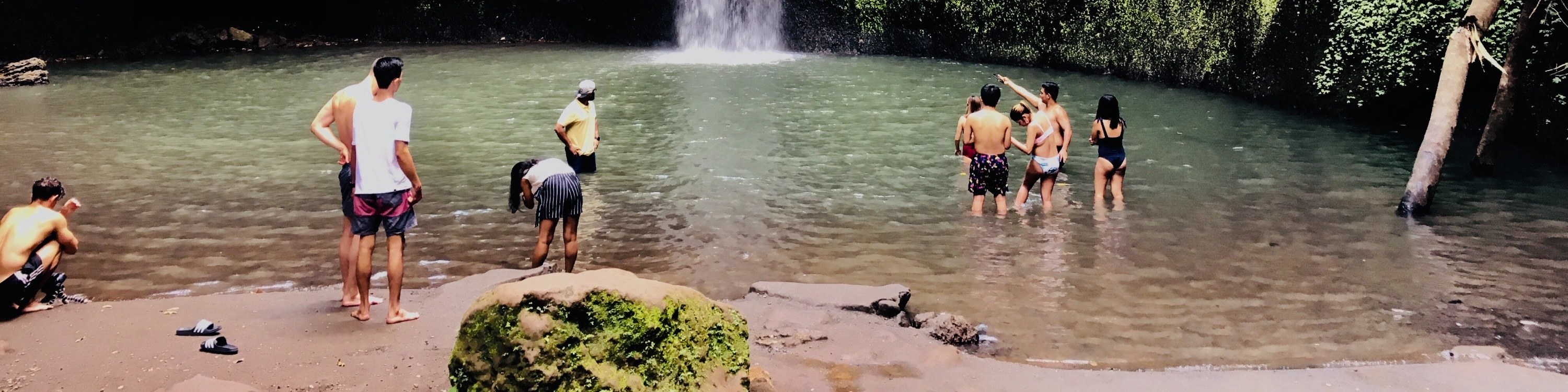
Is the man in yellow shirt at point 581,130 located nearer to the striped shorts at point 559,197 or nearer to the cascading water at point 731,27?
the striped shorts at point 559,197

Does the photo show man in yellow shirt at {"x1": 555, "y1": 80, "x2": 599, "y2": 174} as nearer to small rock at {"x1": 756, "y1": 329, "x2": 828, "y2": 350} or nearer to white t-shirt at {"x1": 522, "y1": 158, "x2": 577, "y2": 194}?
white t-shirt at {"x1": 522, "y1": 158, "x2": 577, "y2": 194}

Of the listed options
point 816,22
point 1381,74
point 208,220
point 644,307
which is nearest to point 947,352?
point 644,307

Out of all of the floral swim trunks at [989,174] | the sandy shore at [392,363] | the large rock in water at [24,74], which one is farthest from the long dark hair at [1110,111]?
the large rock in water at [24,74]

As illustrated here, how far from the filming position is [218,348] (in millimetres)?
5379

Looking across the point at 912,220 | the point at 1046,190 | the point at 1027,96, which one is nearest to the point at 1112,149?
the point at 1046,190

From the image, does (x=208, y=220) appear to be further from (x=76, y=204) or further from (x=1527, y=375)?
(x=1527, y=375)

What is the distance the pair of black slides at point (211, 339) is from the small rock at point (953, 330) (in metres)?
3.83

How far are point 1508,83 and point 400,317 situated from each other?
10.5 m

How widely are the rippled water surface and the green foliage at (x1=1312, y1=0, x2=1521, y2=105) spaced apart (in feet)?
2.31

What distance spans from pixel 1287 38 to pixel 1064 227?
9.93 meters

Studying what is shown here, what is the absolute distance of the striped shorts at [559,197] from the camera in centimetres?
743

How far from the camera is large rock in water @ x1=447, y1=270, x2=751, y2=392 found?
12.8 feet

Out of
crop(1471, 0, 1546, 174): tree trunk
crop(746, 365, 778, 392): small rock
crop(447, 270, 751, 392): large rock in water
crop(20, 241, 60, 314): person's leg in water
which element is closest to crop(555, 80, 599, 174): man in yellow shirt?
crop(20, 241, 60, 314): person's leg in water

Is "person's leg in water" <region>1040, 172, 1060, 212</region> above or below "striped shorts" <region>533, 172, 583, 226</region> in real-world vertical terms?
below
